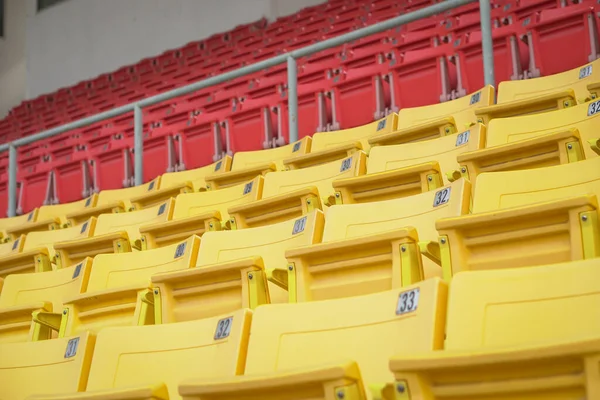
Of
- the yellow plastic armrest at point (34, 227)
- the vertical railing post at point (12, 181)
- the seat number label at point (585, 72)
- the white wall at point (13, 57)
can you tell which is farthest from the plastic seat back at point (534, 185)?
the white wall at point (13, 57)

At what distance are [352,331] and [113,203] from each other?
150 centimetres

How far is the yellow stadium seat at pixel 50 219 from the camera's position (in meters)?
2.37

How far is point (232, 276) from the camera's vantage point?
124cm

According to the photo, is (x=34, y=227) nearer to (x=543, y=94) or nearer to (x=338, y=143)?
(x=338, y=143)

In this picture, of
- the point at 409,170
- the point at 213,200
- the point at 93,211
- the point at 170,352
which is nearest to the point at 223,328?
the point at 170,352

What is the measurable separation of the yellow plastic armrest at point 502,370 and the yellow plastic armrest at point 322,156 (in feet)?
4.06

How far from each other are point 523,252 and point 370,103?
164 centimetres

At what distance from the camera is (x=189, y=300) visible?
4.21 ft

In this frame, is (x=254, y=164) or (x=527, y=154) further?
(x=254, y=164)

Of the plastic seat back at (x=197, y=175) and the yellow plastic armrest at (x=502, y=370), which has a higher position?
the plastic seat back at (x=197, y=175)

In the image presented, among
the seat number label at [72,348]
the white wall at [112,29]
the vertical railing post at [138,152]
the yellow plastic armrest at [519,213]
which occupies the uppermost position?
the white wall at [112,29]

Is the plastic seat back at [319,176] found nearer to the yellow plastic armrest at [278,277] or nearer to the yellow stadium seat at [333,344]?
the yellow plastic armrest at [278,277]

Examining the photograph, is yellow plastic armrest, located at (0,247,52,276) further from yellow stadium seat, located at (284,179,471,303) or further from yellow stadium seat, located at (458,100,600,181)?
yellow stadium seat, located at (458,100,600,181)

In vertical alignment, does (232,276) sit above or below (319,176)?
below
